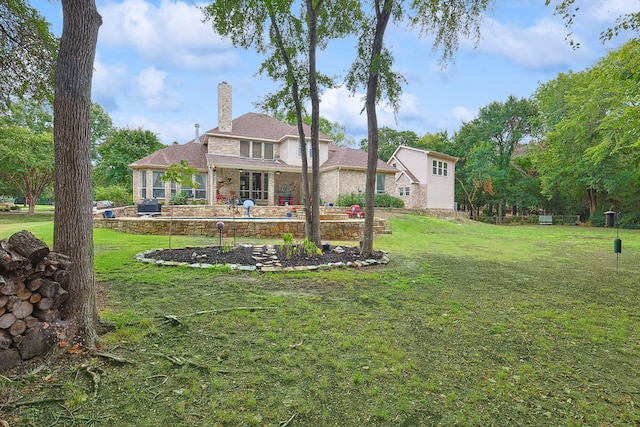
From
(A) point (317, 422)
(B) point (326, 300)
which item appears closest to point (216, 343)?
(A) point (317, 422)

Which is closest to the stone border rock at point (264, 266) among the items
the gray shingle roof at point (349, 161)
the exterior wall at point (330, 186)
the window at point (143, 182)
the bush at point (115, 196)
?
the window at point (143, 182)

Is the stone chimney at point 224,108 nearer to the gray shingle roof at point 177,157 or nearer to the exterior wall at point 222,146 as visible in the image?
the exterior wall at point 222,146

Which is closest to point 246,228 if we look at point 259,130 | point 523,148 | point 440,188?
point 259,130

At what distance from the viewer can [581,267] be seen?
7.25 m

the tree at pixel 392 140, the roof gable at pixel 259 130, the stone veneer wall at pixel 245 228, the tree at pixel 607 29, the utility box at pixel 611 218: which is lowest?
the stone veneer wall at pixel 245 228

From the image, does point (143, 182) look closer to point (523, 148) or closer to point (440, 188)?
point (440, 188)

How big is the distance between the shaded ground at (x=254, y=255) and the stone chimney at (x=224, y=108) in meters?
14.5

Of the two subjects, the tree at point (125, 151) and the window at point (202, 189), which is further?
the tree at point (125, 151)

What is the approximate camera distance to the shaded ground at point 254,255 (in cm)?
673

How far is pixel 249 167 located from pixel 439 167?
14.4 metres

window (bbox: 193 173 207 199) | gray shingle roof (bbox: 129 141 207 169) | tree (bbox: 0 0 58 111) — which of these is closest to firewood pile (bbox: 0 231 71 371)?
tree (bbox: 0 0 58 111)

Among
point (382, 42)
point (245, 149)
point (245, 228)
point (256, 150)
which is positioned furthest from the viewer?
point (256, 150)

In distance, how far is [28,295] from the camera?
2.61 m

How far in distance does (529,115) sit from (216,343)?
36.1 m
